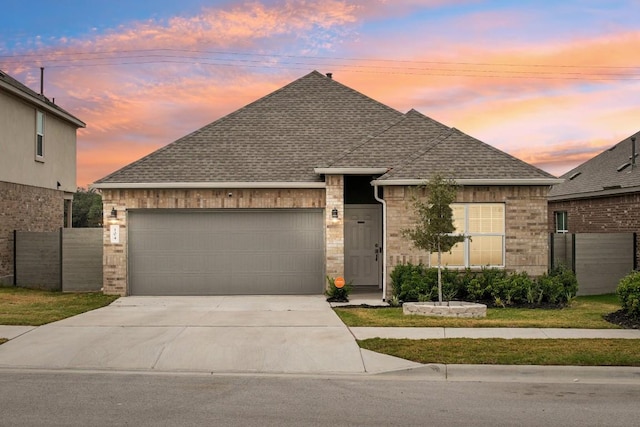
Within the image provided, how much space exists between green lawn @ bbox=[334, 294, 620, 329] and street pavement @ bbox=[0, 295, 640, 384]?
0.42m

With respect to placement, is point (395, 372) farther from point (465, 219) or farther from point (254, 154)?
point (254, 154)

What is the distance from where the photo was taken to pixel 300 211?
18469 mm

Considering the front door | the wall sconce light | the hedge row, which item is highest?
the wall sconce light

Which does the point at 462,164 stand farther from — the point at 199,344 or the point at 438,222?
the point at 199,344

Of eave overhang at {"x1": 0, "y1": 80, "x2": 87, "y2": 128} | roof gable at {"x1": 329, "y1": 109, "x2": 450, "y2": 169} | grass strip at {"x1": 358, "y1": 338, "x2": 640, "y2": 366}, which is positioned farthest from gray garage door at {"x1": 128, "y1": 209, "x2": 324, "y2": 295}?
grass strip at {"x1": 358, "y1": 338, "x2": 640, "y2": 366}

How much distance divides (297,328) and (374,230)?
7.86 meters

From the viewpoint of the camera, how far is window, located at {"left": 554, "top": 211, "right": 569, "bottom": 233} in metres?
26.0

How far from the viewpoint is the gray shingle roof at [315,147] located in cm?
1734

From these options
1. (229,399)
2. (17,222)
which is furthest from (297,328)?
(17,222)

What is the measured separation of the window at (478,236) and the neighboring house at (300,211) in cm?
3

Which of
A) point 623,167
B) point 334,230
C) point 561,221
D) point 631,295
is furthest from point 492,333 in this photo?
point 561,221

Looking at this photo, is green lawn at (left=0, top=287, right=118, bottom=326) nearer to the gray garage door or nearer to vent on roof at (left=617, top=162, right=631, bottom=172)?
the gray garage door

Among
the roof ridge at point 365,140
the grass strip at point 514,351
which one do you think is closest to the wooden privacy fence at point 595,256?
the roof ridge at point 365,140

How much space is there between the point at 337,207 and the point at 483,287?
444cm
